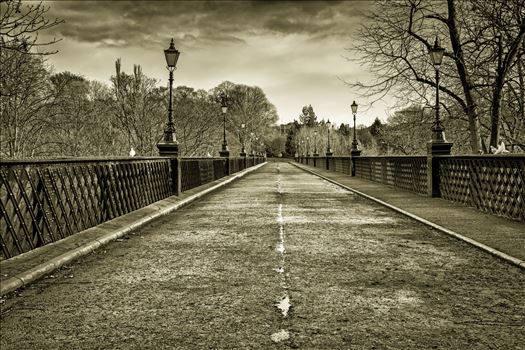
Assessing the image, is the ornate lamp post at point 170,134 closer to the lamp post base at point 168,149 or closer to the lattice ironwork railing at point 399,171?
the lamp post base at point 168,149

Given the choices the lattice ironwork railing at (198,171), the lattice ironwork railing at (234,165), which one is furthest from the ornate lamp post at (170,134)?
the lattice ironwork railing at (234,165)

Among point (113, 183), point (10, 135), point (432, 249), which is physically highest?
point (10, 135)

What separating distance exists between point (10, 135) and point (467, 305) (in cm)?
1827

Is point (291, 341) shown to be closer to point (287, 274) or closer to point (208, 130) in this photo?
point (287, 274)

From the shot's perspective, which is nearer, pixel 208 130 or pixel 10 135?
pixel 10 135

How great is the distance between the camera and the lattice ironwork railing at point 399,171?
55.7 feet

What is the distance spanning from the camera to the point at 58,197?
743cm

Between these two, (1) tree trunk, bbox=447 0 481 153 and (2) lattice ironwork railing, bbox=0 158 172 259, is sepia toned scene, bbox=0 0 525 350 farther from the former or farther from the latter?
(1) tree trunk, bbox=447 0 481 153

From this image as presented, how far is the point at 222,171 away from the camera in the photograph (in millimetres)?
31172

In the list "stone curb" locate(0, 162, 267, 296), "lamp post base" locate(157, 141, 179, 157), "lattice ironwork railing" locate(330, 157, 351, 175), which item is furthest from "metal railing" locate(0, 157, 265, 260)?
"lattice ironwork railing" locate(330, 157, 351, 175)

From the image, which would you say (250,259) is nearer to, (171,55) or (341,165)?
(171,55)

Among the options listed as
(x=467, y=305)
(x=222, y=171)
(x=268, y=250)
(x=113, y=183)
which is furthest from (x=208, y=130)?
(x=467, y=305)

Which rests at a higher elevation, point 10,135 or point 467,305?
point 10,135

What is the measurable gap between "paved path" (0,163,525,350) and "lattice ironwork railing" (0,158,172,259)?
77 centimetres
